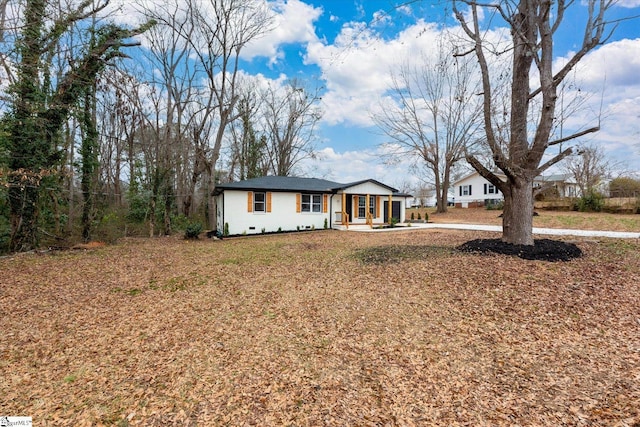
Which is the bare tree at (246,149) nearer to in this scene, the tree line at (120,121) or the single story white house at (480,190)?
the tree line at (120,121)

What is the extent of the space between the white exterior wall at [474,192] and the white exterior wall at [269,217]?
22.2m

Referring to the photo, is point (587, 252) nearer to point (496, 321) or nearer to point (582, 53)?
point (582, 53)

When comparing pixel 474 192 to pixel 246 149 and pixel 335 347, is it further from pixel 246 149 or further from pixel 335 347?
pixel 335 347

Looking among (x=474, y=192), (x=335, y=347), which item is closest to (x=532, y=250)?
(x=335, y=347)

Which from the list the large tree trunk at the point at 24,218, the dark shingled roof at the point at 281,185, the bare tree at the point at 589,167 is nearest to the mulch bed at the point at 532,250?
the dark shingled roof at the point at 281,185

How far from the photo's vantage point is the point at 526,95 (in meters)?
7.16

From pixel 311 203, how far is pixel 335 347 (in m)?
13.1

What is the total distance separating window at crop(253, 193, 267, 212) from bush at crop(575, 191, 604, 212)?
2338 cm

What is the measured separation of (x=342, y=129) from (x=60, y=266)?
1778 centimetres

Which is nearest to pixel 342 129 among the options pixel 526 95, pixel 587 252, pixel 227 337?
pixel 526 95

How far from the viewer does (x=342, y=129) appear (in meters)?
21.0

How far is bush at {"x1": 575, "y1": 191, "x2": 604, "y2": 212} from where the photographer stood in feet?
66.4

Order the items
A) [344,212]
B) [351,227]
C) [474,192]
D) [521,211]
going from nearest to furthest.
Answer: [521,211]
[351,227]
[344,212]
[474,192]

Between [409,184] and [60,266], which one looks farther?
[409,184]
